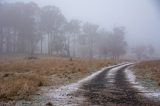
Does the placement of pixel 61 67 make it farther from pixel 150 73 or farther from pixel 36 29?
pixel 36 29

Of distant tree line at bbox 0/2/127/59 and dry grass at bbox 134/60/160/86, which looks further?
distant tree line at bbox 0/2/127/59

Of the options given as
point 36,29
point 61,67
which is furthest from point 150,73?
point 36,29

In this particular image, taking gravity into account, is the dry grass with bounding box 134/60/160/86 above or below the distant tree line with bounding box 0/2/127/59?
below

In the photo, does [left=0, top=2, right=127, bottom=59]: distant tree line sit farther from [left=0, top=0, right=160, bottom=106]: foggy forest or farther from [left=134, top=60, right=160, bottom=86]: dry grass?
[left=134, top=60, right=160, bottom=86]: dry grass

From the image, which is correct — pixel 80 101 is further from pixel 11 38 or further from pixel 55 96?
pixel 11 38

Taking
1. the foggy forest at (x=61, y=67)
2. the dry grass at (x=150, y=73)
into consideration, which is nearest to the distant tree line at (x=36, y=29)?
the foggy forest at (x=61, y=67)

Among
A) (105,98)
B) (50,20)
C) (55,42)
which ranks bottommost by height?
(105,98)

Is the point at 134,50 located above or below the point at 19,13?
below

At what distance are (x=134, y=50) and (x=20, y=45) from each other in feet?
284

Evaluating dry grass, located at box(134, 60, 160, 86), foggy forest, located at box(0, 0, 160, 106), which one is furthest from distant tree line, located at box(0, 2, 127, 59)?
dry grass, located at box(134, 60, 160, 86)

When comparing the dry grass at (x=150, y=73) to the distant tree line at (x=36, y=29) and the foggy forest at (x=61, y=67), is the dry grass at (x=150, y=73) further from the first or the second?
the distant tree line at (x=36, y=29)

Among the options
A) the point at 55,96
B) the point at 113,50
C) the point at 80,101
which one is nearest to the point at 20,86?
the point at 55,96

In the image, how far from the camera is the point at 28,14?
2842 inches

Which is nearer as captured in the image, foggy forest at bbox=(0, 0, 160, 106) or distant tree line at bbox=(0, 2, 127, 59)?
foggy forest at bbox=(0, 0, 160, 106)
